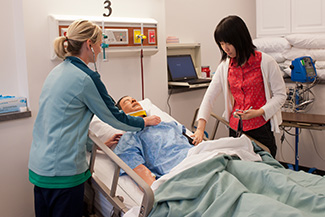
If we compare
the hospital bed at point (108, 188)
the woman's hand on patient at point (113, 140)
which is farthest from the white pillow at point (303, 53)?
the hospital bed at point (108, 188)

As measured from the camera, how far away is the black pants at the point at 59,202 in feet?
6.31

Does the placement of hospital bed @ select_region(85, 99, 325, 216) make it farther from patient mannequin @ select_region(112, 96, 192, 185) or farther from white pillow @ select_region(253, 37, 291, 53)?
white pillow @ select_region(253, 37, 291, 53)

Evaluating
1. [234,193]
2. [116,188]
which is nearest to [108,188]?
[116,188]

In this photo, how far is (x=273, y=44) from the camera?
4.04m

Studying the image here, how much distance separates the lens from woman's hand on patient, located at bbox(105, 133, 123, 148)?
2.46 metres

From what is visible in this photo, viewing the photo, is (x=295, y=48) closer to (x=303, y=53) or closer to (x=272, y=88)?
(x=303, y=53)

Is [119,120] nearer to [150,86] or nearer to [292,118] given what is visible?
[150,86]

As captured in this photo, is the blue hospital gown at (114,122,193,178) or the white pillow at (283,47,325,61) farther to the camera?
the white pillow at (283,47,325,61)

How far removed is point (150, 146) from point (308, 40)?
2245 mm

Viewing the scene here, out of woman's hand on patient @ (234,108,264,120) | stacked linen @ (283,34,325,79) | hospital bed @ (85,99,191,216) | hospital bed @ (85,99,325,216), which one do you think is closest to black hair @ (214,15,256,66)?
woman's hand on patient @ (234,108,264,120)

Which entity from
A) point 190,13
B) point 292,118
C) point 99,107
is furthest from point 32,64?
point 292,118

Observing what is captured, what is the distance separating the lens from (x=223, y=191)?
5.76ft

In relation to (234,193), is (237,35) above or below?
above

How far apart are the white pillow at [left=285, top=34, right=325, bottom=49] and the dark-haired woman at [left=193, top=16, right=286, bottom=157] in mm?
1411
